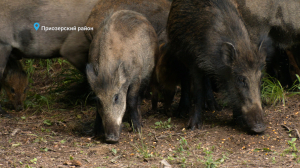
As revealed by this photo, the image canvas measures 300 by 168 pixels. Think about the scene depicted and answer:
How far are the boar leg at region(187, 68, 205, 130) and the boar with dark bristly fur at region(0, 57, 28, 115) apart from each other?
9.53 feet

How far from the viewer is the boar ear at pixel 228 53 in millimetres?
5230

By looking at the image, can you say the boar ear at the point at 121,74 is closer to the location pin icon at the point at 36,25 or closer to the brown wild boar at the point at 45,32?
the brown wild boar at the point at 45,32

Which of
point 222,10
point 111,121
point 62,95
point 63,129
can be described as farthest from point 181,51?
point 62,95

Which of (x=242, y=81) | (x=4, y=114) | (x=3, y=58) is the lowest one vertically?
(x=4, y=114)

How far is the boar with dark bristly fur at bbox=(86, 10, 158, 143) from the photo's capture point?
500cm

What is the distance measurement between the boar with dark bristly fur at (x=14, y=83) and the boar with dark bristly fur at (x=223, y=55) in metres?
2.85

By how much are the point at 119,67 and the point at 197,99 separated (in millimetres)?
1235

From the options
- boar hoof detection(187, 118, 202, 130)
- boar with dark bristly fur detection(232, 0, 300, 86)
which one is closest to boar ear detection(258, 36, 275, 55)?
boar with dark bristly fur detection(232, 0, 300, 86)

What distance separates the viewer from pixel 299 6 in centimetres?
649

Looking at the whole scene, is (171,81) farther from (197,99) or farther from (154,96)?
(197,99)

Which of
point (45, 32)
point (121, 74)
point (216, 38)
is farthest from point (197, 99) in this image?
point (45, 32)

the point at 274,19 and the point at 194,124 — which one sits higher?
the point at 274,19

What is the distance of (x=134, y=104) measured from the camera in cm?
540

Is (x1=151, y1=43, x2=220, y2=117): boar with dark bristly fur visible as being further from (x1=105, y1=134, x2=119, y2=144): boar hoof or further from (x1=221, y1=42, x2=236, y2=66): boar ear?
(x1=105, y1=134, x2=119, y2=144): boar hoof
